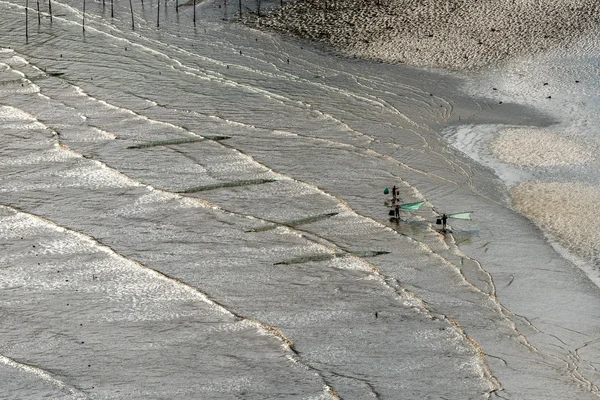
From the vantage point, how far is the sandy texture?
1973 centimetres

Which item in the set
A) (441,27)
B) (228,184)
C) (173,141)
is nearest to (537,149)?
(228,184)

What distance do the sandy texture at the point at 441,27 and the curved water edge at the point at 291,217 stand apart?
3.08 ft

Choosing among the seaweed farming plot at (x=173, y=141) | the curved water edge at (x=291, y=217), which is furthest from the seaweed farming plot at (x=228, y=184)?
the seaweed farming plot at (x=173, y=141)

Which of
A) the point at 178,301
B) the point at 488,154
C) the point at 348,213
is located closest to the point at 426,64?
the point at 488,154

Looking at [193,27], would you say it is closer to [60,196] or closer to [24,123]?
[24,123]

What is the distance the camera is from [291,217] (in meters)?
13.0

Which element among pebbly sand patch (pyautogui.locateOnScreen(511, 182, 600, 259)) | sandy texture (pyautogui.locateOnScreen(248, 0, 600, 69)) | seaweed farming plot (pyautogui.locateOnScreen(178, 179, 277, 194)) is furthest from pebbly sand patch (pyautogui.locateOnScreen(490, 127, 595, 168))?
seaweed farming plot (pyautogui.locateOnScreen(178, 179, 277, 194))

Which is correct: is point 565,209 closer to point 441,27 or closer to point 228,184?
point 228,184

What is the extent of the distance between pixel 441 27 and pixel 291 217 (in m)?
8.97

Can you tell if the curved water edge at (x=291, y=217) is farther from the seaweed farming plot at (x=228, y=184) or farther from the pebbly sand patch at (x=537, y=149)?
the pebbly sand patch at (x=537, y=149)

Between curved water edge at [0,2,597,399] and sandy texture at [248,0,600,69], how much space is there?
0.94m

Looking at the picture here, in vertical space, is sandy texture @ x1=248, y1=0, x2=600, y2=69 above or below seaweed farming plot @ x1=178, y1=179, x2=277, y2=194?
above

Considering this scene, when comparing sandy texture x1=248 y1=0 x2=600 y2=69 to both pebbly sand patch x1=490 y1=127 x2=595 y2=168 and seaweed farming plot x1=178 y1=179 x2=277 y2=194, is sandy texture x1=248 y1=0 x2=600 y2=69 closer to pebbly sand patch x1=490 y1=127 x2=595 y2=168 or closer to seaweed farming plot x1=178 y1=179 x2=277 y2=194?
pebbly sand patch x1=490 y1=127 x2=595 y2=168

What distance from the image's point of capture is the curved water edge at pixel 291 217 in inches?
386
